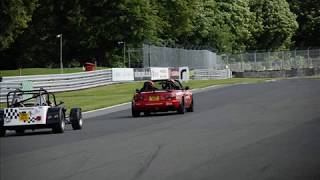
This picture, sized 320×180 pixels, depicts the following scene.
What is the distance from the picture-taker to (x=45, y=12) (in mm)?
74812

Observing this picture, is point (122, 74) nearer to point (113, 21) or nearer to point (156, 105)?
point (113, 21)

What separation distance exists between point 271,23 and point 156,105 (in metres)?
78.5

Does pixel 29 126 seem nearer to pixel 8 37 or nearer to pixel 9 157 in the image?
pixel 9 157

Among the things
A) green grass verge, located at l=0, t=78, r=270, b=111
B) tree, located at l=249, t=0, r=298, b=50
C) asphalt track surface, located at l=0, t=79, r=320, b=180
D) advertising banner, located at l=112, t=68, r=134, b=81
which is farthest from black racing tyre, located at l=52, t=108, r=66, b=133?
tree, located at l=249, t=0, r=298, b=50

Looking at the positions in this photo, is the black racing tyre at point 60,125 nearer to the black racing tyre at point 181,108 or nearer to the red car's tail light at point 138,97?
the red car's tail light at point 138,97

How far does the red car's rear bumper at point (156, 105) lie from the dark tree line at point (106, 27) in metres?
35.5

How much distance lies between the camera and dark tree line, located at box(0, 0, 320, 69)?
235 ft

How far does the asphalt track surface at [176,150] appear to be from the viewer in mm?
9945

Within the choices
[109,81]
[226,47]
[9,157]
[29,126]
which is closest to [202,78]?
[109,81]

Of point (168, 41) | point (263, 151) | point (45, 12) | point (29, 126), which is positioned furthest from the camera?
point (168, 41)

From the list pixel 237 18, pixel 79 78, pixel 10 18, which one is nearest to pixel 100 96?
pixel 79 78

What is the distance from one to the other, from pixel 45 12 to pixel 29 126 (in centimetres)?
5873

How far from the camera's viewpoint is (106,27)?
2830 inches

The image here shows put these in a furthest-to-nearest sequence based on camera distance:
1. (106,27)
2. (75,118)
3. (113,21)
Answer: (106,27) < (113,21) < (75,118)
